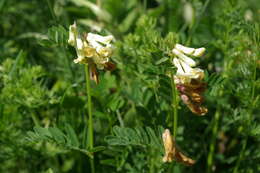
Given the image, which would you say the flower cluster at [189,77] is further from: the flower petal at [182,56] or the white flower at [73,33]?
the white flower at [73,33]

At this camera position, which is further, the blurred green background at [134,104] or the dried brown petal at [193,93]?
the blurred green background at [134,104]

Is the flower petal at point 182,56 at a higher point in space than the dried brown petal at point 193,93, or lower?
higher

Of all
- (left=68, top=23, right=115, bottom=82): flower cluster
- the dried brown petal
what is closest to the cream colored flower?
(left=68, top=23, right=115, bottom=82): flower cluster

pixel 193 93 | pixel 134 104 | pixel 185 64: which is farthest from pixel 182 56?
pixel 134 104

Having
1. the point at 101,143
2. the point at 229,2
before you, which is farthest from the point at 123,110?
the point at 229,2

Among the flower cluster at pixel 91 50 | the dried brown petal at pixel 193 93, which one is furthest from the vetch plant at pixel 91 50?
the dried brown petal at pixel 193 93

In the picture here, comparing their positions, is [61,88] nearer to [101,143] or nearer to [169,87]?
[101,143]

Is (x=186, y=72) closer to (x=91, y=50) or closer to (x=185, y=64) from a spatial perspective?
(x=185, y=64)
